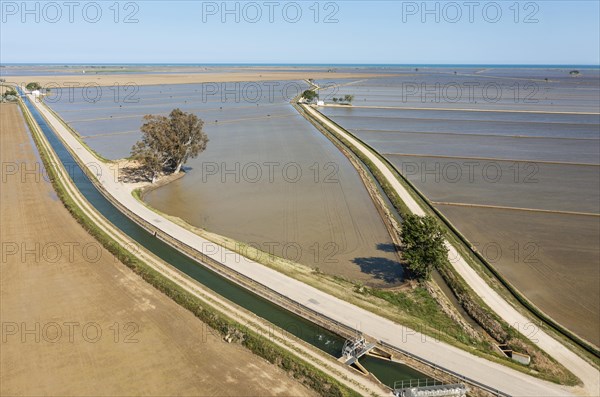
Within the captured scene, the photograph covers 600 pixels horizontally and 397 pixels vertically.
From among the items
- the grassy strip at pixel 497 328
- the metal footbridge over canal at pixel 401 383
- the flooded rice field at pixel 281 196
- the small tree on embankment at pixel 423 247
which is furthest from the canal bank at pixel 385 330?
the small tree on embankment at pixel 423 247

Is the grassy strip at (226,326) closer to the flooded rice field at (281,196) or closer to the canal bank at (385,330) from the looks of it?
the canal bank at (385,330)

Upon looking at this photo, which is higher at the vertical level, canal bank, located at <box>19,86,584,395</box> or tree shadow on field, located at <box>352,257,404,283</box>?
tree shadow on field, located at <box>352,257,404,283</box>

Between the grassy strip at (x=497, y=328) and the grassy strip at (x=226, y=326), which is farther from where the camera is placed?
the grassy strip at (x=497, y=328)

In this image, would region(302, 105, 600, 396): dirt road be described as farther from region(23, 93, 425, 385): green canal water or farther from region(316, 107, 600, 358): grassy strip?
region(23, 93, 425, 385): green canal water

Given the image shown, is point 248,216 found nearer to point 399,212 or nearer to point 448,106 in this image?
point 399,212

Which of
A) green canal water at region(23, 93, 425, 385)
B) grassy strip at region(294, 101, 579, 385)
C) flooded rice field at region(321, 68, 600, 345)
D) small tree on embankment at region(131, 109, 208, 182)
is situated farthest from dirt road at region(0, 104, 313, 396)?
flooded rice field at region(321, 68, 600, 345)

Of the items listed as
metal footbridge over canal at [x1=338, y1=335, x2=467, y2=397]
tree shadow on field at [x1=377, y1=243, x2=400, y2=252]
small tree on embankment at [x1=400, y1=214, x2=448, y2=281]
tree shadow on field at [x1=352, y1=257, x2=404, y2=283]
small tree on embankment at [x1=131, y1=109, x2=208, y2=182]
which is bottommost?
metal footbridge over canal at [x1=338, y1=335, x2=467, y2=397]

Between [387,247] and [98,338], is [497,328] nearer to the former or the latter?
[387,247]
